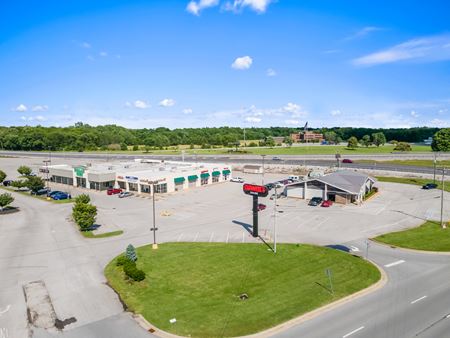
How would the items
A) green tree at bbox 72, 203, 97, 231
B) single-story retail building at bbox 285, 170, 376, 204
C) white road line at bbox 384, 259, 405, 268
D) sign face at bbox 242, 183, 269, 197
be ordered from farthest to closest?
single-story retail building at bbox 285, 170, 376, 204, green tree at bbox 72, 203, 97, 231, sign face at bbox 242, 183, 269, 197, white road line at bbox 384, 259, 405, 268

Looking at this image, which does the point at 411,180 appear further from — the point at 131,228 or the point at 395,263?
the point at 131,228

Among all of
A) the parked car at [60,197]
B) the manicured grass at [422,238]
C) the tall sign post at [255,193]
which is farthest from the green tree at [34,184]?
the manicured grass at [422,238]

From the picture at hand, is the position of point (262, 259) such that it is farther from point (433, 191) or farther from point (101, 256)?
point (433, 191)

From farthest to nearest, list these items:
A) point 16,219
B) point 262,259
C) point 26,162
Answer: point 26,162 < point 16,219 < point 262,259

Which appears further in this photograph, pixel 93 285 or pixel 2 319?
pixel 93 285

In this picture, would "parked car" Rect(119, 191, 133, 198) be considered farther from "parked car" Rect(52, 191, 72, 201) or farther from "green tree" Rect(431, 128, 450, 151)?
"green tree" Rect(431, 128, 450, 151)

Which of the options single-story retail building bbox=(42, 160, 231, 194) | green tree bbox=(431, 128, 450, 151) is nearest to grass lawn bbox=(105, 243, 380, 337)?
single-story retail building bbox=(42, 160, 231, 194)

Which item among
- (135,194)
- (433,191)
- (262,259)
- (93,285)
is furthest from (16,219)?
(433,191)

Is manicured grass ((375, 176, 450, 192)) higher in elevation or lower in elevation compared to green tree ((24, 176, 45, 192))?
lower
